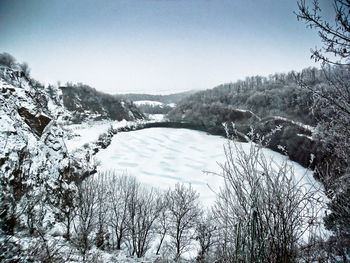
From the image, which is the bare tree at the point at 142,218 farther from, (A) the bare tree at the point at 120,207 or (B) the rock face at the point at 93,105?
(B) the rock face at the point at 93,105

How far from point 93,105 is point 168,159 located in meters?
68.3

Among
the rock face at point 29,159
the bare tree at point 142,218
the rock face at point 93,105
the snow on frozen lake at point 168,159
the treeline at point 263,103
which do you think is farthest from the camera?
the rock face at point 93,105

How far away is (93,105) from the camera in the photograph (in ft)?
297

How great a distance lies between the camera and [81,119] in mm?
77188

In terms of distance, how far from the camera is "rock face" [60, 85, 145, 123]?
265 ft

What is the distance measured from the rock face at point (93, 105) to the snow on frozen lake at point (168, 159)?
114 feet

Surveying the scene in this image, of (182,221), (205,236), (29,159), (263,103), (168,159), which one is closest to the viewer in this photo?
(29,159)

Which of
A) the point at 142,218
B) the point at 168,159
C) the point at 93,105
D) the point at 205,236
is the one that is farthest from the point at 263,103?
the point at 93,105

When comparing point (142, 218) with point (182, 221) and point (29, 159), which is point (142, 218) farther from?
point (29, 159)

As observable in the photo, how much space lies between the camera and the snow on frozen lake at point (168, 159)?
97.0 ft

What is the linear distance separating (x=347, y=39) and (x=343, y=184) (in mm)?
5680

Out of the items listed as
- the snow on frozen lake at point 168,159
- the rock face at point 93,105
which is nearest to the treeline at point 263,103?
the snow on frozen lake at point 168,159

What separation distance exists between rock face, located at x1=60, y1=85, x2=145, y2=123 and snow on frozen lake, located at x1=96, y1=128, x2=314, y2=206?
3487 centimetres

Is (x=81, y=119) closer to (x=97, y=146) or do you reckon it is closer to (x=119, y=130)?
(x=119, y=130)
